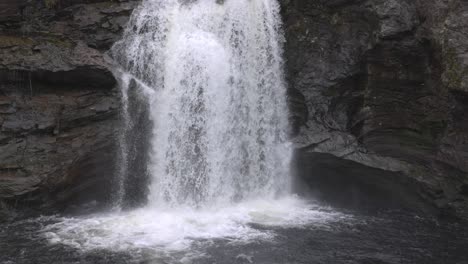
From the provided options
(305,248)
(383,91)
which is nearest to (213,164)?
(305,248)

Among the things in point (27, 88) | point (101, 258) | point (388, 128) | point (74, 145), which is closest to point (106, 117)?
point (74, 145)

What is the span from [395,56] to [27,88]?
31.9 ft

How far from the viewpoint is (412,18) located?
1271cm

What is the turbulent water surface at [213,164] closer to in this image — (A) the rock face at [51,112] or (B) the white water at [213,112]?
(B) the white water at [213,112]

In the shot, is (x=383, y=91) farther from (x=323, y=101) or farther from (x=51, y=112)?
(x=51, y=112)

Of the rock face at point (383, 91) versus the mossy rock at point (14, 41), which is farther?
the rock face at point (383, 91)

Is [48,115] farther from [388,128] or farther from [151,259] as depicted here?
[388,128]

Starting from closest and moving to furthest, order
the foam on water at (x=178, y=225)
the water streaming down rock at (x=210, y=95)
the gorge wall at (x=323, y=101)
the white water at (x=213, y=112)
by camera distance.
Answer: the foam on water at (x=178, y=225)
the gorge wall at (x=323, y=101)
the white water at (x=213, y=112)
the water streaming down rock at (x=210, y=95)

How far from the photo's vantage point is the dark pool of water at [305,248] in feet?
29.5

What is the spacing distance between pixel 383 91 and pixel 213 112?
15.6ft

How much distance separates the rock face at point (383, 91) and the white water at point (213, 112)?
0.80 m

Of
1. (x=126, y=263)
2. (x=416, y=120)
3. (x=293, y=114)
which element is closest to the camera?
(x=126, y=263)

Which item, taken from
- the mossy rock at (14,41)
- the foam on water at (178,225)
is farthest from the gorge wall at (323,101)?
the foam on water at (178,225)

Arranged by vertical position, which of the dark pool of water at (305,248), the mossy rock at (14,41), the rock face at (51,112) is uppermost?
the mossy rock at (14,41)
